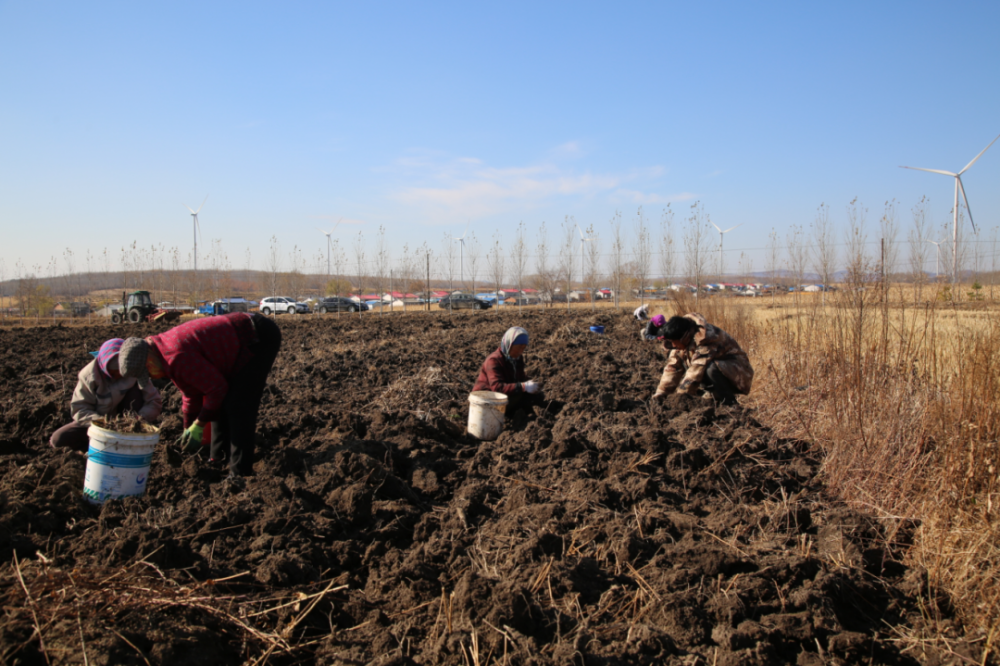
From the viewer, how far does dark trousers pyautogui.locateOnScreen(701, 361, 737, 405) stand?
5.90 meters

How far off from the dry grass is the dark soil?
0.66 feet

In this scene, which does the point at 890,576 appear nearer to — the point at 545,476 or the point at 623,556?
the point at 623,556

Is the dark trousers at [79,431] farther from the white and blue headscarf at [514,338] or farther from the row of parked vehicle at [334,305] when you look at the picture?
the row of parked vehicle at [334,305]

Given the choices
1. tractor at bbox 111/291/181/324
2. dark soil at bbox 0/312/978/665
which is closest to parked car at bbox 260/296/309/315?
tractor at bbox 111/291/181/324

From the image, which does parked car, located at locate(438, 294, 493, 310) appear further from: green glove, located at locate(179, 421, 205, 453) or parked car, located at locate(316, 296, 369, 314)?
green glove, located at locate(179, 421, 205, 453)

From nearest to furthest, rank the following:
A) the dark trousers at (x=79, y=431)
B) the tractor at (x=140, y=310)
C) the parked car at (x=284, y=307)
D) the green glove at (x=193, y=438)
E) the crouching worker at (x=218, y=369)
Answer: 1. the crouching worker at (x=218, y=369)
2. the green glove at (x=193, y=438)
3. the dark trousers at (x=79, y=431)
4. the tractor at (x=140, y=310)
5. the parked car at (x=284, y=307)

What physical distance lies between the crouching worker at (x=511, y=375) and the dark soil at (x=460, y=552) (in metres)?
0.28

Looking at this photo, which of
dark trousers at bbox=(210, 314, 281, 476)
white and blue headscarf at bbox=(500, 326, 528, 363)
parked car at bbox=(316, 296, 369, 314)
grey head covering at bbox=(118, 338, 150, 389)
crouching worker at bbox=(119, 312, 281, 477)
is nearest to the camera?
grey head covering at bbox=(118, 338, 150, 389)

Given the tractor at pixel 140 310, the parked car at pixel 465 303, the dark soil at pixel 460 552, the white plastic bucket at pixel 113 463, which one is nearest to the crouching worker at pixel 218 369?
the dark soil at pixel 460 552

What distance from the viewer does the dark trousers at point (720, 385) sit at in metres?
5.90

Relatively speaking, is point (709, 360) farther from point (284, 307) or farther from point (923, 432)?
point (284, 307)

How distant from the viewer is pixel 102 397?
13.9 feet

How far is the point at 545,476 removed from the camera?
13.9ft

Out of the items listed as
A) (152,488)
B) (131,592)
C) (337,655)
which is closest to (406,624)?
(337,655)
